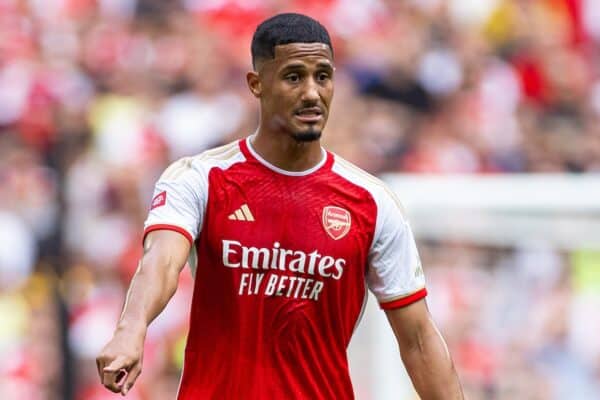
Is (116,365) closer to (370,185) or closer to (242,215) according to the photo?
(242,215)

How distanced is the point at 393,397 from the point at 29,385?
10.2 feet

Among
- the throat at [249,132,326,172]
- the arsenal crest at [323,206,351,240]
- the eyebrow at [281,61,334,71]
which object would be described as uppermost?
the eyebrow at [281,61,334,71]

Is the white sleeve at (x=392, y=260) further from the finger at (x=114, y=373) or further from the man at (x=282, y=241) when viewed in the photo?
the finger at (x=114, y=373)

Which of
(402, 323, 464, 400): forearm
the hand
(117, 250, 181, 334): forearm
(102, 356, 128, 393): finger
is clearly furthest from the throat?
(102, 356, 128, 393): finger

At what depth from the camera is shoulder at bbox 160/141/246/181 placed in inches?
205

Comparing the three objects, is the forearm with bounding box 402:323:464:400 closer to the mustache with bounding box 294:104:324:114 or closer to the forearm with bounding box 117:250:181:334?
the mustache with bounding box 294:104:324:114

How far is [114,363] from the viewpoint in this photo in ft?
14.4

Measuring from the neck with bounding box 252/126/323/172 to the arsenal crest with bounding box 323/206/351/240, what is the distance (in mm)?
191

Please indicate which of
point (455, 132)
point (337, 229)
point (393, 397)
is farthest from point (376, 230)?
point (455, 132)

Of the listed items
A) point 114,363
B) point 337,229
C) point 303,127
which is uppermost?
point 303,127

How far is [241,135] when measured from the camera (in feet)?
37.9

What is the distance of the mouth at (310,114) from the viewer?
5.14 metres

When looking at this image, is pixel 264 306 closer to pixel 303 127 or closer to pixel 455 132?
pixel 303 127

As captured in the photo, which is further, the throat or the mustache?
the throat
